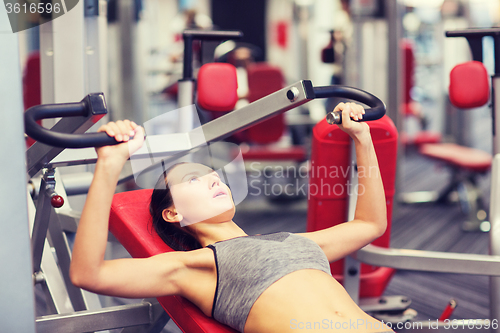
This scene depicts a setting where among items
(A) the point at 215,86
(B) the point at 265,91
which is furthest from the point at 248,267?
(B) the point at 265,91

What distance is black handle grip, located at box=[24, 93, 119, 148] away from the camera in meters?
0.88

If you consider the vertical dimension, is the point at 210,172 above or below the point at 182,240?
above

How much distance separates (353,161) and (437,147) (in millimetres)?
2768

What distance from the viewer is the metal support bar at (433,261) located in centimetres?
138

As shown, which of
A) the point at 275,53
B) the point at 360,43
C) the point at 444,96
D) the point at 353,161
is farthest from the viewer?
the point at 275,53

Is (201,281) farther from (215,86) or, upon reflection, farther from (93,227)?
(215,86)

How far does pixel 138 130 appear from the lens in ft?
3.24

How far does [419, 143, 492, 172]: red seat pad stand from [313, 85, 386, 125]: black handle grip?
99.1 inches

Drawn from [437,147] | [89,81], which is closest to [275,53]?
[437,147]

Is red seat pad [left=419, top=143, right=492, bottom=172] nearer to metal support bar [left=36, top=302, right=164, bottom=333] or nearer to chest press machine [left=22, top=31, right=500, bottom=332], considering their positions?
chest press machine [left=22, top=31, right=500, bottom=332]

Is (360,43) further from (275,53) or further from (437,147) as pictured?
(275,53)

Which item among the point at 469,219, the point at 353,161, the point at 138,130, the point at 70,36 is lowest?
the point at 469,219

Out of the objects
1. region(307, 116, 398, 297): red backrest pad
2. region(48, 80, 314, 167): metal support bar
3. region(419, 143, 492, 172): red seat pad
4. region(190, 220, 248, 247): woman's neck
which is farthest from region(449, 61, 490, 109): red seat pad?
region(419, 143, 492, 172): red seat pad

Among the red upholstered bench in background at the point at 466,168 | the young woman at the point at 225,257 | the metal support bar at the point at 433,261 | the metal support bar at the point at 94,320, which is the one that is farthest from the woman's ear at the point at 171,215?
the red upholstered bench in background at the point at 466,168
